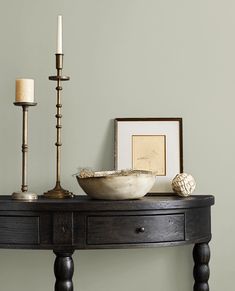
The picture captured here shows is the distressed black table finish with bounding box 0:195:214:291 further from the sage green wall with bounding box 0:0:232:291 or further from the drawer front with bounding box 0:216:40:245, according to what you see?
the sage green wall with bounding box 0:0:232:291

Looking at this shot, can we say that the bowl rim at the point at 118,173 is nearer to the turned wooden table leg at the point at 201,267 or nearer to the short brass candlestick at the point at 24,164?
the short brass candlestick at the point at 24,164

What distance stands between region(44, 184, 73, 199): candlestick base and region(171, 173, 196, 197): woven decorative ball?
0.39 meters

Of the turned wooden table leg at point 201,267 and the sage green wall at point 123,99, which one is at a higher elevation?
the sage green wall at point 123,99

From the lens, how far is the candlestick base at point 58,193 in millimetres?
2403

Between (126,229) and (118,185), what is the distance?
6.0 inches

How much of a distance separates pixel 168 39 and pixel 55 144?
0.63 meters

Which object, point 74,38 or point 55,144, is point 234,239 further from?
point 74,38

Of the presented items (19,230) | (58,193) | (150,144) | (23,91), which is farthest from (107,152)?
(19,230)

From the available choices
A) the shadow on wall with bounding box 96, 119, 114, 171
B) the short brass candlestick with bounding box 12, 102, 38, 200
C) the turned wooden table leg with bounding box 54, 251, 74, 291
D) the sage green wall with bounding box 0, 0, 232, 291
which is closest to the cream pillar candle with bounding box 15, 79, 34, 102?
the short brass candlestick with bounding box 12, 102, 38, 200

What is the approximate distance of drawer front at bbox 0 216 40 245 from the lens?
2217 millimetres

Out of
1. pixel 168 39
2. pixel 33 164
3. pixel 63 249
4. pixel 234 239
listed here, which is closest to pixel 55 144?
pixel 33 164

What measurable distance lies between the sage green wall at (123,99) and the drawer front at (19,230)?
423mm

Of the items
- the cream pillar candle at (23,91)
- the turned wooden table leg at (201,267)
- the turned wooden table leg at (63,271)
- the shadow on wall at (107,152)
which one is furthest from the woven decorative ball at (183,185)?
the cream pillar candle at (23,91)

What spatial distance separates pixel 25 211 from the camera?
2215 millimetres
